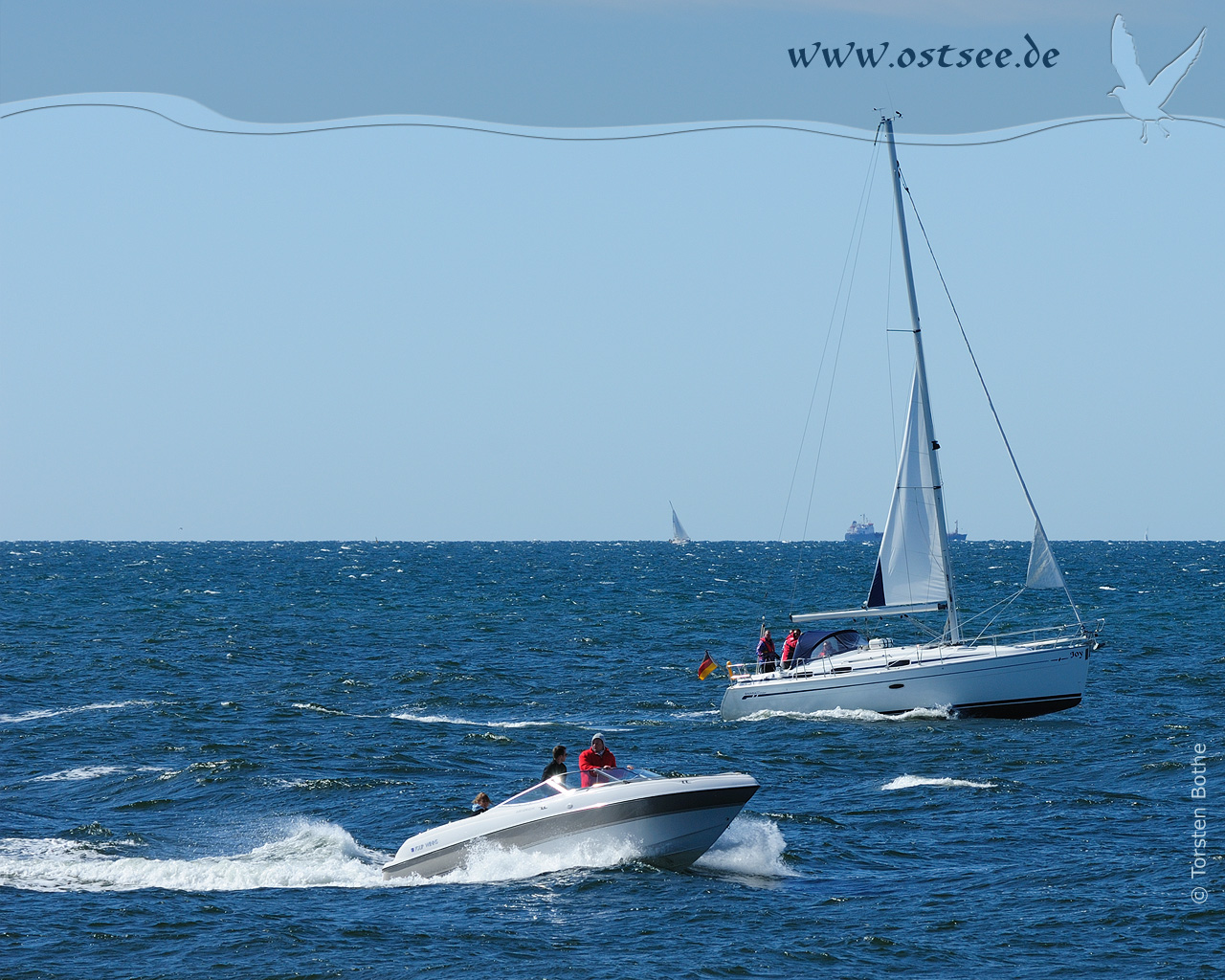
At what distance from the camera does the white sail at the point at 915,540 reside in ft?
133

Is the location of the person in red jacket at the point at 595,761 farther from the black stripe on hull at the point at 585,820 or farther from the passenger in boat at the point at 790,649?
the passenger in boat at the point at 790,649

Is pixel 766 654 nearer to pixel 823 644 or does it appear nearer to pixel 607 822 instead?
pixel 823 644

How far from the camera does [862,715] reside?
39969mm

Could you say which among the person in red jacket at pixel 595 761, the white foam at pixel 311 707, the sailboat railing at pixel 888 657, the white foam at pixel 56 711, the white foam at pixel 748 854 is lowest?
the white foam at pixel 748 854

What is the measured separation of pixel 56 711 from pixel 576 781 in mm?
25508

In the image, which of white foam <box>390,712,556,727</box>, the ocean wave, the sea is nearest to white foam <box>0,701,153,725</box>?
the sea

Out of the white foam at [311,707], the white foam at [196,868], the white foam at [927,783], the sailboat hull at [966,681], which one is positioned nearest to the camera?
the white foam at [196,868]

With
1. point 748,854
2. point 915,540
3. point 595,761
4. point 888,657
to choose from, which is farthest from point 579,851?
point 915,540

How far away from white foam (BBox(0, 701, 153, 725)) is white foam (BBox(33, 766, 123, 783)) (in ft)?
26.8

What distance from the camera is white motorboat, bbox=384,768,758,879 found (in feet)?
77.6

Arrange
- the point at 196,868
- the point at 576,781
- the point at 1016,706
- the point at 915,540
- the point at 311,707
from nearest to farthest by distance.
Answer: the point at 576,781 → the point at 196,868 → the point at 1016,706 → the point at 915,540 → the point at 311,707

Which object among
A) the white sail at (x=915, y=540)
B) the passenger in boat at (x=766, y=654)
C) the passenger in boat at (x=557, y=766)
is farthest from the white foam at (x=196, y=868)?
the white sail at (x=915, y=540)

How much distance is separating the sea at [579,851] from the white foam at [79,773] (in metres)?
0.15

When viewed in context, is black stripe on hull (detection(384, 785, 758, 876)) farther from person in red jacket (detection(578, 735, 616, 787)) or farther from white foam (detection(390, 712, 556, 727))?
white foam (detection(390, 712, 556, 727))
